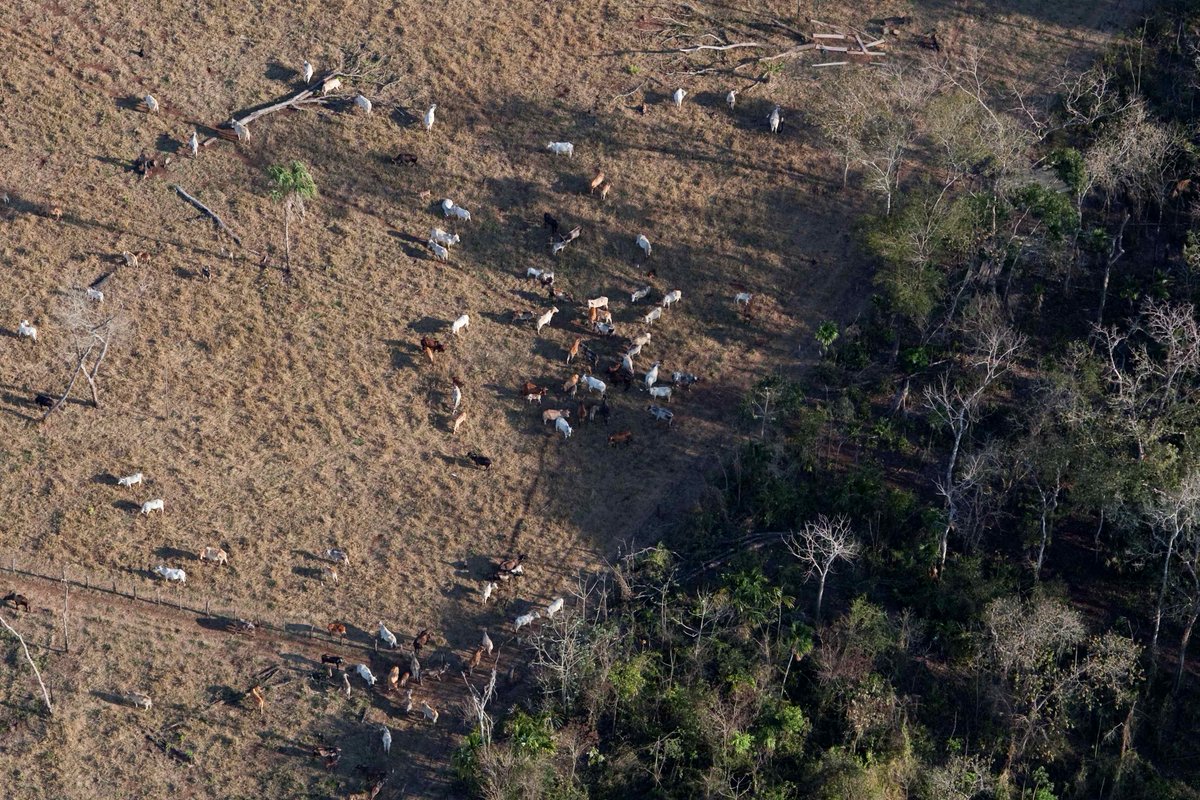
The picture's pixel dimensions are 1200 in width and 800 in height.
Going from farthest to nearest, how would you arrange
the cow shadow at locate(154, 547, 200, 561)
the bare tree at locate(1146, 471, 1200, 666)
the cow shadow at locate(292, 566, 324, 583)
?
1. the cow shadow at locate(292, 566, 324, 583)
2. the cow shadow at locate(154, 547, 200, 561)
3. the bare tree at locate(1146, 471, 1200, 666)

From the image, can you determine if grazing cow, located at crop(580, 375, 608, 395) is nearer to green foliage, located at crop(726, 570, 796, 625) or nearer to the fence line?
green foliage, located at crop(726, 570, 796, 625)

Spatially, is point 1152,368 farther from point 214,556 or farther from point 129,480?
point 129,480

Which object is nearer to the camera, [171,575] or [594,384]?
[171,575]

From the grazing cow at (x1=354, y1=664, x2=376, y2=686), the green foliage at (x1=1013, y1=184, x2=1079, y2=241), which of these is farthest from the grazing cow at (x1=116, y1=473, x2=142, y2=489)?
the green foliage at (x1=1013, y1=184, x2=1079, y2=241)

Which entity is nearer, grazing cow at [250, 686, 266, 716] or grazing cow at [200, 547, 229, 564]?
grazing cow at [250, 686, 266, 716]

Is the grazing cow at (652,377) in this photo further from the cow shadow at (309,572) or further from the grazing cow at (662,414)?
the cow shadow at (309,572)

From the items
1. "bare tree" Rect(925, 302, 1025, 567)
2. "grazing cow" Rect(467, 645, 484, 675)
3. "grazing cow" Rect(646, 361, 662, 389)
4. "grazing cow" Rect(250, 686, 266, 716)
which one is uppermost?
"bare tree" Rect(925, 302, 1025, 567)

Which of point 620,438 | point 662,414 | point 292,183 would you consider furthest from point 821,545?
point 292,183
